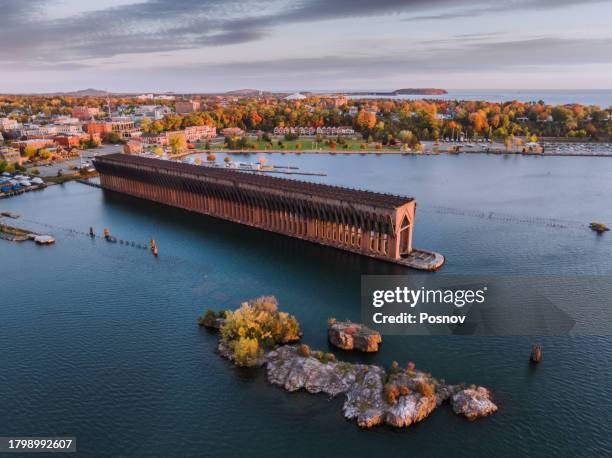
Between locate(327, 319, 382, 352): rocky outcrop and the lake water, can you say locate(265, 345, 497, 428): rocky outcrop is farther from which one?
locate(327, 319, 382, 352): rocky outcrop

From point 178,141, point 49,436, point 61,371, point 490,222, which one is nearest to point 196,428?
point 49,436

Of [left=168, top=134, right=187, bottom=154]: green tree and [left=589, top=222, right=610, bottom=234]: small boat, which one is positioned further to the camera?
[left=168, top=134, right=187, bottom=154]: green tree

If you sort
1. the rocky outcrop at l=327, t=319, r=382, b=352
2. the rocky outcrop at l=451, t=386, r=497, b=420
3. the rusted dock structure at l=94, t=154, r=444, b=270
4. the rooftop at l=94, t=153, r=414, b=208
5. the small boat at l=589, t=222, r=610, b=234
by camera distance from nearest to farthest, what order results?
1. the rocky outcrop at l=451, t=386, r=497, b=420
2. the rocky outcrop at l=327, t=319, r=382, b=352
3. the rusted dock structure at l=94, t=154, r=444, b=270
4. the rooftop at l=94, t=153, r=414, b=208
5. the small boat at l=589, t=222, r=610, b=234

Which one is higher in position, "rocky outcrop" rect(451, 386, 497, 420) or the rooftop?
the rooftop

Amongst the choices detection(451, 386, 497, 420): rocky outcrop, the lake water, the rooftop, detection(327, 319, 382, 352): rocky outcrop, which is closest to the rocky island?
detection(451, 386, 497, 420): rocky outcrop

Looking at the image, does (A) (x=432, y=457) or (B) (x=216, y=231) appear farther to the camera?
(B) (x=216, y=231)

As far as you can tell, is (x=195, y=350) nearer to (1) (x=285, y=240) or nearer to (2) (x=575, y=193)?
(1) (x=285, y=240)
